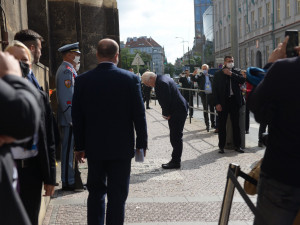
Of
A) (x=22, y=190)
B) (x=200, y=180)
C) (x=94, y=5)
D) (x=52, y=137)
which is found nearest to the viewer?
(x=22, y=190)

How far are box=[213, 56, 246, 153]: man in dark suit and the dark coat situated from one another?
24.2 feet

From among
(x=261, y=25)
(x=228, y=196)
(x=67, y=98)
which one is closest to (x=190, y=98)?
(x=67, y=98)

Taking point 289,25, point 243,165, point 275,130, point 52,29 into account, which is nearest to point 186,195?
point 243,165

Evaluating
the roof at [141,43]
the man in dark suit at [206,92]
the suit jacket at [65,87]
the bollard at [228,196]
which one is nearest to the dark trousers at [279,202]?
the bollard at [228,196]

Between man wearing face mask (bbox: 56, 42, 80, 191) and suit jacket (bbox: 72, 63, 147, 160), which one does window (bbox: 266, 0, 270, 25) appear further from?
suit jacket (bbox: 72, 63, 147, 160)

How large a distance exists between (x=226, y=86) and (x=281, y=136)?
6555 millimetres

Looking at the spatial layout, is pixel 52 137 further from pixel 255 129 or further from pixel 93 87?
pixel 255 129

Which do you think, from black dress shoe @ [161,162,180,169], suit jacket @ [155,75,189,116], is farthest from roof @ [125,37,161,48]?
black dress shoe @ [161,162,180,169]

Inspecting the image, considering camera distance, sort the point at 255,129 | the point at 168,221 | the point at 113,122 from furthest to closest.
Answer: the point at 255,129, the point at 168,221, the point at 113,122

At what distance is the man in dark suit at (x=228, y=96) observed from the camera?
8867 mm

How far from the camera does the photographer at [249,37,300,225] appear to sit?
2.34m

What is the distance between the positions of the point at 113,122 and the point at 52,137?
→ 782mm

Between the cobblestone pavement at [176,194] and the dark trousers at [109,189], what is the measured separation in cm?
81

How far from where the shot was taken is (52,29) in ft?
28.8
